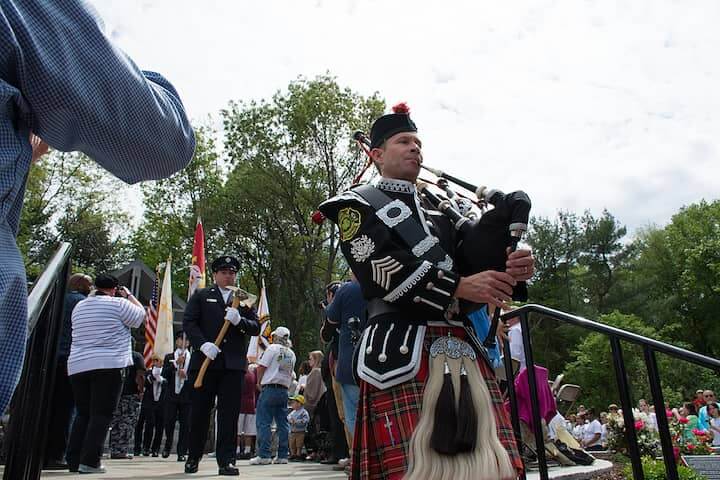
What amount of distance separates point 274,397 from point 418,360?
720cm

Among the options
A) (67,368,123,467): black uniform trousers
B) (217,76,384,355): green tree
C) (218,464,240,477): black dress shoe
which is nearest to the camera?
(218,464,240,477): black dress shoe

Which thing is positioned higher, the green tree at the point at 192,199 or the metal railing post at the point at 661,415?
the green tree at the point at 192,199

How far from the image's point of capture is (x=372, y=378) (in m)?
2.59

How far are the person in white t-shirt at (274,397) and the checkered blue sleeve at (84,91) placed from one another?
821 centimetres

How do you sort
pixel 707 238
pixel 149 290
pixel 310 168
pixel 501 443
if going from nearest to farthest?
pixel 501 443
pixel 310 168
pixel 149 290
pixel 707 238

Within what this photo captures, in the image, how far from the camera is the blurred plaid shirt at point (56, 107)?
1.07 metres

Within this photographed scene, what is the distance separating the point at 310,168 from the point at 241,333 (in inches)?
867

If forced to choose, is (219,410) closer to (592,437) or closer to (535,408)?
(535,408)

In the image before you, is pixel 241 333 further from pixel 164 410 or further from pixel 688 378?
pixel 688 378

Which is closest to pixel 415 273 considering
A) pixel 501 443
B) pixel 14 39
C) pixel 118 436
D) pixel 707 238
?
pixel 501 443

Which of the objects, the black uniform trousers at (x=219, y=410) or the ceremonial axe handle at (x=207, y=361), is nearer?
the black uniform trousers at (x=219, y=410)

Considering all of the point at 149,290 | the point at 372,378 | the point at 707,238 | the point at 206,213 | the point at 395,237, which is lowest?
the point at 372,378

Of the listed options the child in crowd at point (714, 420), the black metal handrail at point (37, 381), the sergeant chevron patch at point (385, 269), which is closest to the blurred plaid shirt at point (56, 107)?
the black metal handrail at point (37, 381)

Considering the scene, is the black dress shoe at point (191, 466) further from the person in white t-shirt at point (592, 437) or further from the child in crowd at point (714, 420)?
the person in white t-shirt at point (592, 437)
